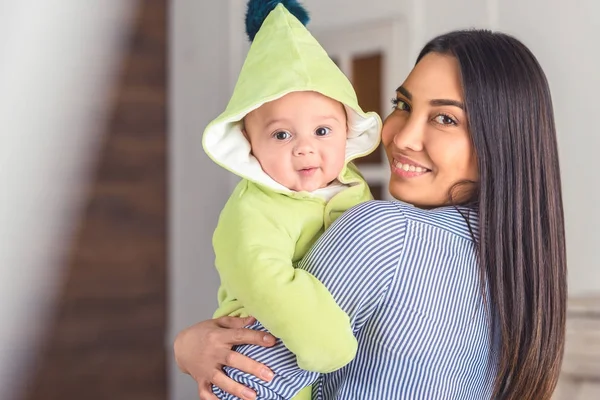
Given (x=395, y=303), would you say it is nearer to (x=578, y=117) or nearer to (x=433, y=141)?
(x=433, y=141)

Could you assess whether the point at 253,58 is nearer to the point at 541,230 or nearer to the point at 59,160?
the point at 541,230

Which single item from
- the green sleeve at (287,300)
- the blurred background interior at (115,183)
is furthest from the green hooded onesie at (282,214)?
the blurred background interior at (115,183)

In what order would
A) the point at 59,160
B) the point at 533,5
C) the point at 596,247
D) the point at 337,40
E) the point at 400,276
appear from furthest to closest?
the point at 59,160 < the point at 337,40 < the point at 533,5 < the point at 596,247 < the point at 400,276

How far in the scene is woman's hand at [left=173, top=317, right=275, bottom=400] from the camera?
1.15 m

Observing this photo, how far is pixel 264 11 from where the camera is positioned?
4.50 feet

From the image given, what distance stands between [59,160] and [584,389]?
2189mm

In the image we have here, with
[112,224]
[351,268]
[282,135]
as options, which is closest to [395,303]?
[351,268]

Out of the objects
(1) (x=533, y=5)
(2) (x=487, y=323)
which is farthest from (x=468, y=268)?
(1) (x=533, y=5)

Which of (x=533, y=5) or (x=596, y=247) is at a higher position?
(x=533, y=5)

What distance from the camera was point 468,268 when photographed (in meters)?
1.21

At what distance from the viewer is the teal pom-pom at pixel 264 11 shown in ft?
4.48

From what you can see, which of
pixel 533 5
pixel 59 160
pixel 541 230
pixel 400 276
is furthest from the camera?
pixel 59 160

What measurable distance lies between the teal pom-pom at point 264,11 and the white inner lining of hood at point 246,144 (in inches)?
6.8

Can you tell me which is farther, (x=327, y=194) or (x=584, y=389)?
(x=584, y=389)
